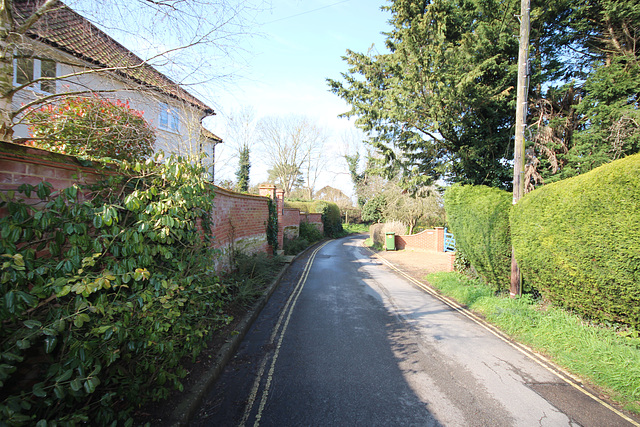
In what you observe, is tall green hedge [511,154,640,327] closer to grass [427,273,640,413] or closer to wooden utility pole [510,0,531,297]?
grass [427,273,640,413]

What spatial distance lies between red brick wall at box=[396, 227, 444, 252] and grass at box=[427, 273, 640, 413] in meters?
8.91

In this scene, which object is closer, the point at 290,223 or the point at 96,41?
the point at 96,41

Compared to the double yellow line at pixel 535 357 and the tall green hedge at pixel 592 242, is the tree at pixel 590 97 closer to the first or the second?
the tall green hedge at pixel 592 242

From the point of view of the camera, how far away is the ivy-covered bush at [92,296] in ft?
5.52

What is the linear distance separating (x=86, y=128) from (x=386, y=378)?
4684mm

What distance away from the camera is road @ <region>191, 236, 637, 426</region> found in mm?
2947

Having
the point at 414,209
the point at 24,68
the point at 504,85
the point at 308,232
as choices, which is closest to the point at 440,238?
the point at 414,209

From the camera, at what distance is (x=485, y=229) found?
6984 mm

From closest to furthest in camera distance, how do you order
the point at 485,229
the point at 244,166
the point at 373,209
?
the point at 485,229 → the point at 244,166 → the point at 373,209

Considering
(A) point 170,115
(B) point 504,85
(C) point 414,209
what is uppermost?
(B) point 504,85

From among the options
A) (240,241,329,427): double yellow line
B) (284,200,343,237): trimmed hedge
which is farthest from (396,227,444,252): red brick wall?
(284,200,343,237): trimmed hedge

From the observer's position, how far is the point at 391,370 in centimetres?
381

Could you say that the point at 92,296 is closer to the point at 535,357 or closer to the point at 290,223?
the point at 535,357

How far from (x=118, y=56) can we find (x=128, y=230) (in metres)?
2.63
